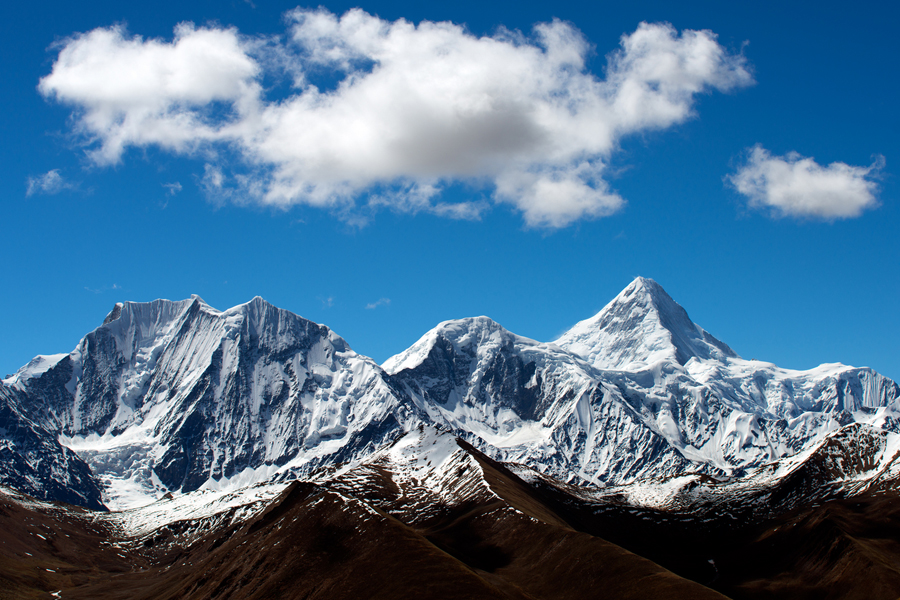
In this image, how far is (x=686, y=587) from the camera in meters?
183

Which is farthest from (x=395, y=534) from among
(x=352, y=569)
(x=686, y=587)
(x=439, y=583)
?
(x=686, y=587)

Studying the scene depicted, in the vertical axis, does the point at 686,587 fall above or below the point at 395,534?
below

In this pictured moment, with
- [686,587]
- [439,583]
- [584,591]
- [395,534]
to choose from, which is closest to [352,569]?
[395,534]

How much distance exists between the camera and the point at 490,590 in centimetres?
16962

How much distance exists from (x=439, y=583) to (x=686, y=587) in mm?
55630

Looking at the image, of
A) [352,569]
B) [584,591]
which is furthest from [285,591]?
[584,591]

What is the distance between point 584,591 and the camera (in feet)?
649

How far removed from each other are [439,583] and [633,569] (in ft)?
176

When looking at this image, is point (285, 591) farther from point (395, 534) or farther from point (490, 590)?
point (490, 590)

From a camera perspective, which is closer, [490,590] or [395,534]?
[490,590]

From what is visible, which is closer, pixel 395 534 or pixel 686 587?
pixel 686 587

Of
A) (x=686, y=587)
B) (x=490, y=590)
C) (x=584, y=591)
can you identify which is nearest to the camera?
(x=490, y=590)

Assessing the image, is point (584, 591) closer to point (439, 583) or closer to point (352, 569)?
point (439, 583)

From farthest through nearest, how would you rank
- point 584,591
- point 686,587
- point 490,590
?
point 584,591, point 686,587, point 490,590
